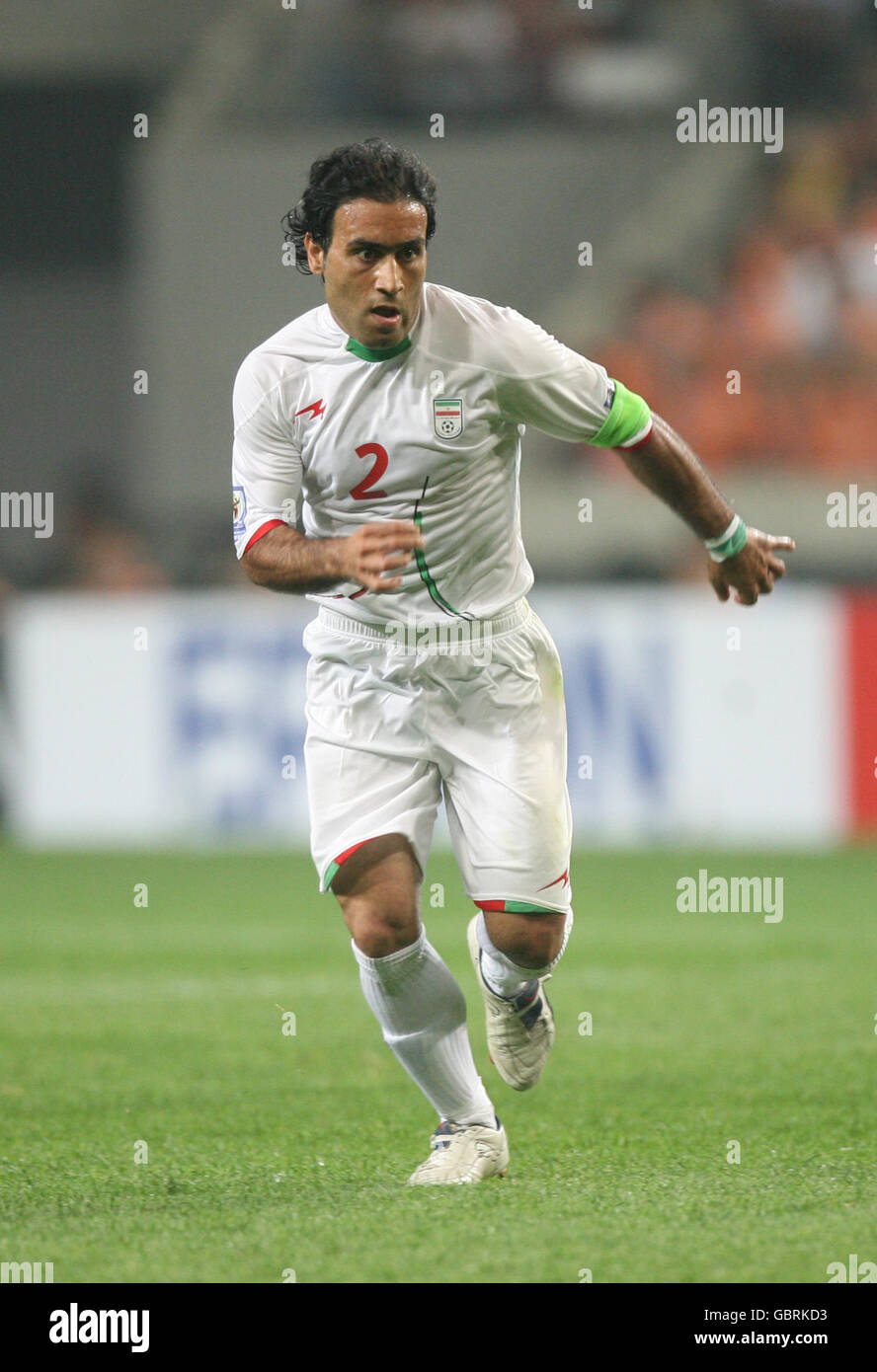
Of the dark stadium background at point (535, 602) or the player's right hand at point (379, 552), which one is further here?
the dark stadium background at point (535, 602)

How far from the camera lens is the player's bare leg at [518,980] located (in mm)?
4852

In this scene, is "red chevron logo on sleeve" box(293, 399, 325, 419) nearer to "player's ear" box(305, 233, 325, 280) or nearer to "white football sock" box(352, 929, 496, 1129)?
"player's ear" box(305, 233, 325, 280)

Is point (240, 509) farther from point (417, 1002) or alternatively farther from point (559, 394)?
point (417, 1002)

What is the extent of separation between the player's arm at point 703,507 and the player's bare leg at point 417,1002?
1030 millimetres

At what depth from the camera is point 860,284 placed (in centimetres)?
1595

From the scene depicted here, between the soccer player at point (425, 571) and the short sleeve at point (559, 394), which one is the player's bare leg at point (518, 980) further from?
the short sleeve at point (559, 394)

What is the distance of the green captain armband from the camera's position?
473cm

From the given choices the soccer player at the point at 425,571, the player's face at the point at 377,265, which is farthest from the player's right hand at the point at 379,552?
the player's face at the point at 377,265

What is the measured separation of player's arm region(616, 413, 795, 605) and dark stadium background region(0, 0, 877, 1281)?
4.61 ft

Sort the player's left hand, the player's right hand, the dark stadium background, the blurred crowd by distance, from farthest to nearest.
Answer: the blurred crowd → the dark stadium background → the player's left hand → the player's right hand

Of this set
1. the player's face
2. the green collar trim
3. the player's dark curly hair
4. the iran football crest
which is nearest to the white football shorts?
the iran football crest

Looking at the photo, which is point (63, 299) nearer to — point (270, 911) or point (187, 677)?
point (187, 677)

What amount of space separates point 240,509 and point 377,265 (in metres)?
0.63
